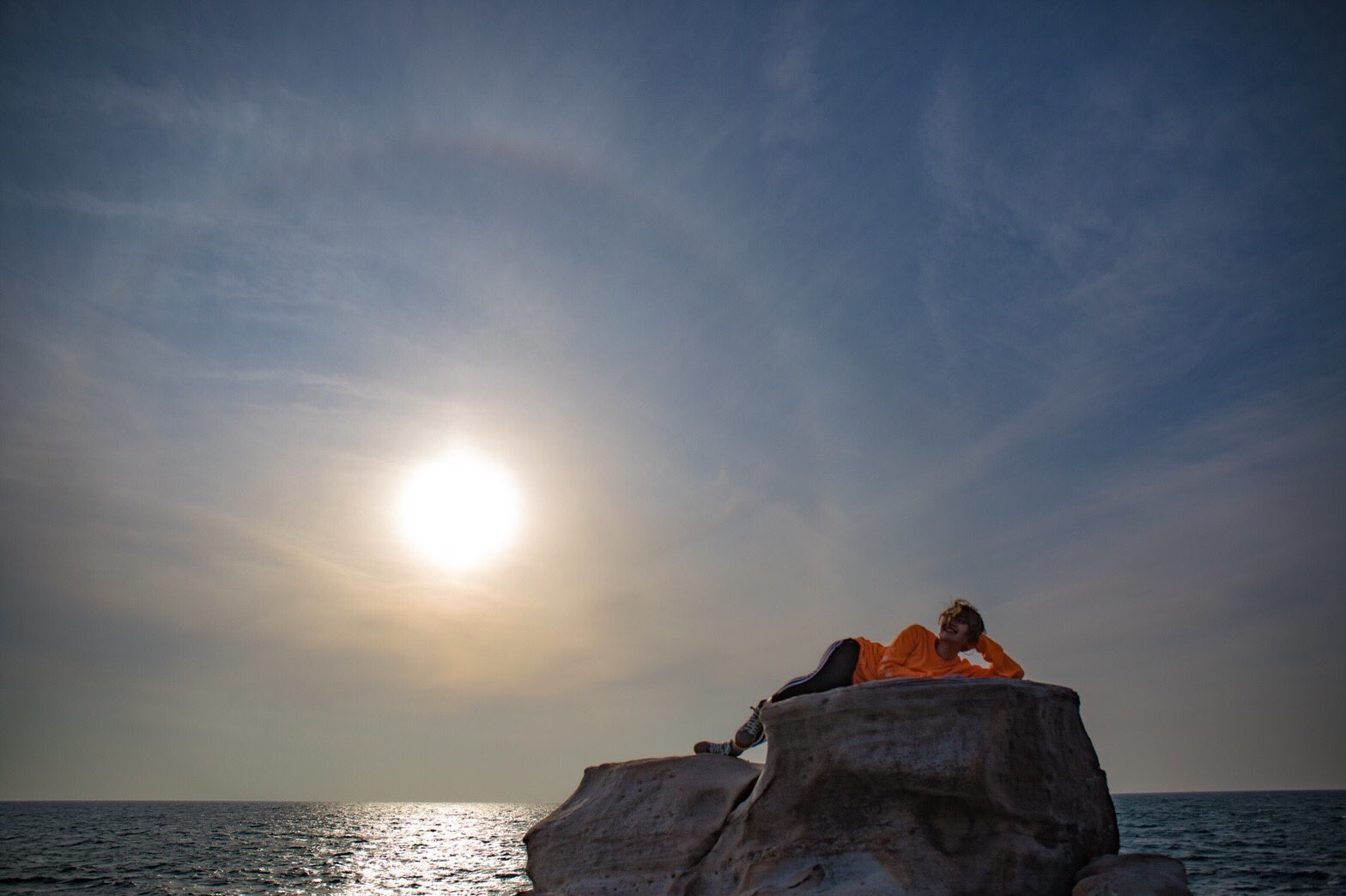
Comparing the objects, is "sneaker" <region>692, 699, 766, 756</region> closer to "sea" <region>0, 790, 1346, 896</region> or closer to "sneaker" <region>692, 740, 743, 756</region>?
"sneaker" <region>692, 740, 743, 756</region>

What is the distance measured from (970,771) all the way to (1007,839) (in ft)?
2.65

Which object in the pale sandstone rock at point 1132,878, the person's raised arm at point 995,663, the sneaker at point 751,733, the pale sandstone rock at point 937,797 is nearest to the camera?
the pale sandstone rock at point 1132,878

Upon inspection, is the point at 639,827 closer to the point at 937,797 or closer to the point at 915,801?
the point at 915,801

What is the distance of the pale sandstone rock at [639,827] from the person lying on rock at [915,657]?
1.37 meters

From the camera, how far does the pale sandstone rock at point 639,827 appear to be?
10016 millimetres

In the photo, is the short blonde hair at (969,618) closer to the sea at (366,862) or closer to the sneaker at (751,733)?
the sneaker at (751,733)

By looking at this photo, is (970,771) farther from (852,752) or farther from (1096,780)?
(1096,780)

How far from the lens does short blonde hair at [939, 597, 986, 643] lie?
389 inches

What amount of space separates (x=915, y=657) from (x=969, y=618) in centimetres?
78

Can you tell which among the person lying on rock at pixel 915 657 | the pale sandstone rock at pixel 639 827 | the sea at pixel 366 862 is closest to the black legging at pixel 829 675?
the person lying on rock at pixel 915 657

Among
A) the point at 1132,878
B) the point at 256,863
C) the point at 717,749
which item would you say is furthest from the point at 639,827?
the point at 256,863

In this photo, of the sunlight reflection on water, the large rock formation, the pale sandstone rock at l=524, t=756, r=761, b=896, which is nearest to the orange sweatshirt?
the large rock formation

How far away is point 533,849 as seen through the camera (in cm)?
1116

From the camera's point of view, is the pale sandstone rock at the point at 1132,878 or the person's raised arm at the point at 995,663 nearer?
the pale sandstone rock at the point at 1132,878
